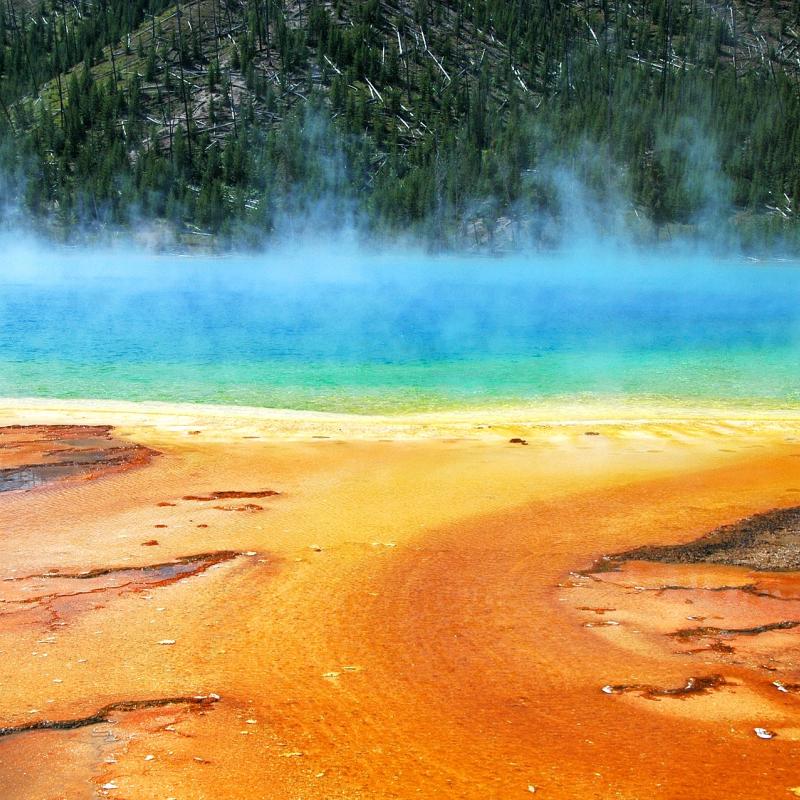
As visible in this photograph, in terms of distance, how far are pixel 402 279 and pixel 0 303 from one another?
26954mm

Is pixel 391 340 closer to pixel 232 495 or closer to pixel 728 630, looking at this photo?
pixel 232 495

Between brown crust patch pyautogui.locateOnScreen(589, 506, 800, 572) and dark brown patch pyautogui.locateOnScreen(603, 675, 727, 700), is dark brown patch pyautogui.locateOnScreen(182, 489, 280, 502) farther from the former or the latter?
dark brown patch pyautogui.locateOnScreen(603, 675, 727, 700)

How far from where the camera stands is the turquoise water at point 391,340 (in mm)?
19516

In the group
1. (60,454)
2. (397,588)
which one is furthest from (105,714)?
(60,454)

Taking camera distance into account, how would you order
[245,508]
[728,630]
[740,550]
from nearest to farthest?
[728,630] < [740,550] < [245,508]

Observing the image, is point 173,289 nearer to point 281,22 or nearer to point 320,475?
point 320,475

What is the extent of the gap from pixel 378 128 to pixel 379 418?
86915 millimetres

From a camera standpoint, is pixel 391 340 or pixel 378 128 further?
pixel 378 128

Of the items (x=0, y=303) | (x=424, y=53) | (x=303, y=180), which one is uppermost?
(x=424, y=53)

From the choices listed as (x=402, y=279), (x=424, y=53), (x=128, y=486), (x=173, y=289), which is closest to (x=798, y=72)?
(x=424, y=53)

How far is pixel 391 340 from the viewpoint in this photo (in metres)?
28.1

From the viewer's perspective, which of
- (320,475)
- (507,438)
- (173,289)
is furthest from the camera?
(173,289)

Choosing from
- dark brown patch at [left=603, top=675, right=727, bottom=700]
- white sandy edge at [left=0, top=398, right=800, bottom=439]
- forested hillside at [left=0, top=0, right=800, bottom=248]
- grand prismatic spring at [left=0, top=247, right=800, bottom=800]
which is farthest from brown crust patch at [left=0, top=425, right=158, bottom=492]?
forested hillside at [left=0, top=0, right=800, bottom=248]

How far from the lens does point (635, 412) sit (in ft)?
56.3
